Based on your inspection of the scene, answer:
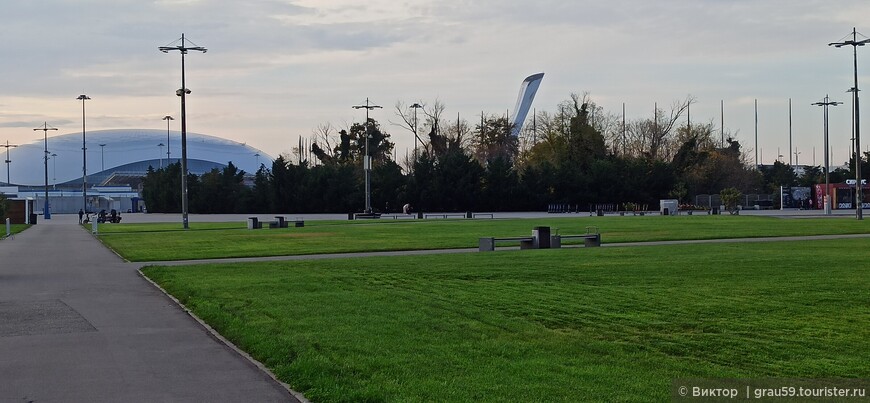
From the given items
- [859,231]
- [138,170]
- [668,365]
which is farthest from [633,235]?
[138,170]

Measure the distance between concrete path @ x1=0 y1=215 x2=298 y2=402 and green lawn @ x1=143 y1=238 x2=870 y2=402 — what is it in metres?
0.43

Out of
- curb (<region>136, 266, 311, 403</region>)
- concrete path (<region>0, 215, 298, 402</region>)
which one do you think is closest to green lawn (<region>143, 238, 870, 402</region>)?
curb (<region>136, 266, 311, 403</region>)

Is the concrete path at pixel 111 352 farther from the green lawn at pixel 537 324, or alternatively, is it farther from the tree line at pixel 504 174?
the tree line at pixel 504 174

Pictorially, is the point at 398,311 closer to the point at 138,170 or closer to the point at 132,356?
the point at 132,356

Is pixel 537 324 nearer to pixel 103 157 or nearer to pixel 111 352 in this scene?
pixel 111 352

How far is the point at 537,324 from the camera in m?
12.1

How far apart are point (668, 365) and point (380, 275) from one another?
35.5 ft

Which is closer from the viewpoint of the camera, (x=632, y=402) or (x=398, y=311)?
(x=632, y=402)

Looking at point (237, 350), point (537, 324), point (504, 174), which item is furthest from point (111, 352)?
point (504, 174)

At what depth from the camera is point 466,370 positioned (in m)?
9.12

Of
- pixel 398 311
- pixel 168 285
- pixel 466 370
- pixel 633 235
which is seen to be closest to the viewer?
pixel 466 370

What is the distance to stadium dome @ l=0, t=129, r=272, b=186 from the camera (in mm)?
181250

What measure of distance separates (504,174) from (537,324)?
8385cm

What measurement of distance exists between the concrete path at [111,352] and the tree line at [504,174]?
75144mm
